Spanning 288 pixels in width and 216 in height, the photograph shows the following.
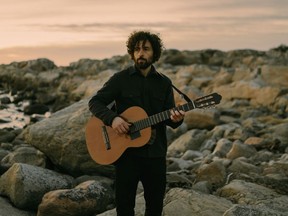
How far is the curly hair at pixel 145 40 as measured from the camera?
4.87m

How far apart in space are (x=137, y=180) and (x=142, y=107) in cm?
71

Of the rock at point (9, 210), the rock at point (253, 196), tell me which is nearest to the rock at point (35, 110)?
the rock at point (9, 210)

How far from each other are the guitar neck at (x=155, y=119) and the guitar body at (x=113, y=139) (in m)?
A: 0.04

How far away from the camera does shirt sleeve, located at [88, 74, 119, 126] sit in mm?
4905

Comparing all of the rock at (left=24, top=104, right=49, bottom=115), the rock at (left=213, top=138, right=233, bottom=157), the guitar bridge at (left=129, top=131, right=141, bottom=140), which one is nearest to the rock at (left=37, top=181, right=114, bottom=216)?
the guitar bridge at (left=129, top=131, right=141, bottom=140)

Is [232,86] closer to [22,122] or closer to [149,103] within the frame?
[22,122]

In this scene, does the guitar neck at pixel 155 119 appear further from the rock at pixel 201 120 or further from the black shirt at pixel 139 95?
the rock at pixel 201 120

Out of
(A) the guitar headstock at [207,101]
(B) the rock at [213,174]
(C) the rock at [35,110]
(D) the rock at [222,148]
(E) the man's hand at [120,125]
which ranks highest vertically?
(A) the guitar headstock at [207,101]

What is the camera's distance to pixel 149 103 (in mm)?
4926

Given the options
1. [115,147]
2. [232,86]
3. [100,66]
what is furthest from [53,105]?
[115,147]

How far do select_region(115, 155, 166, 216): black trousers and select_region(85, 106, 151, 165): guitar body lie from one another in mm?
122

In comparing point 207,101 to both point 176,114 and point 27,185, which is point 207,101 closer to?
point 176,114

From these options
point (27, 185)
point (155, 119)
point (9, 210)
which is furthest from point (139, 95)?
point (9, 210)

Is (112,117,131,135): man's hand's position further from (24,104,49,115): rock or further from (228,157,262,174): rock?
(24,104,49,115): rock
